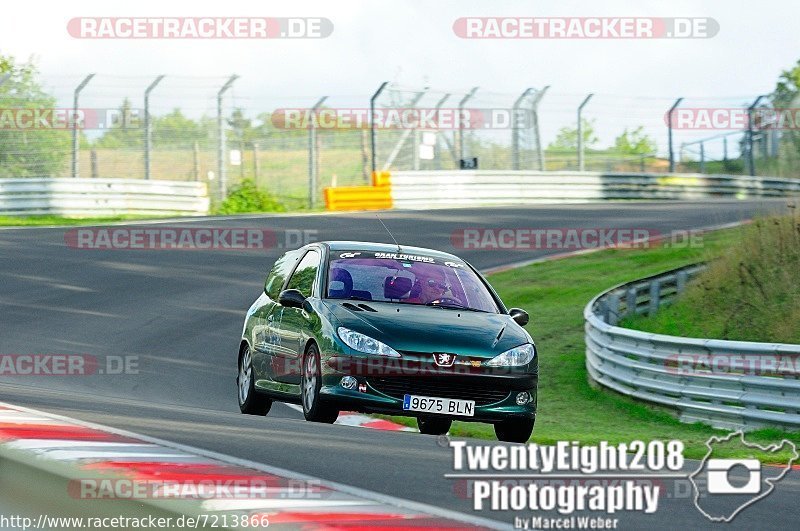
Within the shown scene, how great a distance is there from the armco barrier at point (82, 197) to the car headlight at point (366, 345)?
21.2 metres

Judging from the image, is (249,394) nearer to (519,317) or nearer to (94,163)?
(519,317)

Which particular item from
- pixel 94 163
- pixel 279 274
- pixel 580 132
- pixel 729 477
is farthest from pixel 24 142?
pixel 729 477

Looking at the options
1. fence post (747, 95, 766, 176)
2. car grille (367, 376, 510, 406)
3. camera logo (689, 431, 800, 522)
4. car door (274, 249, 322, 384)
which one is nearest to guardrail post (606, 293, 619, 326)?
car door (274, 249, 322, 384)

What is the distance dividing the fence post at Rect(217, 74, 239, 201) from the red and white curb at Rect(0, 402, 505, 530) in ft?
86.2

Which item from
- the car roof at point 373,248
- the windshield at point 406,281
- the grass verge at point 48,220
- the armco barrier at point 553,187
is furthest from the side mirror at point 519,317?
the armco barrier at point 553,187

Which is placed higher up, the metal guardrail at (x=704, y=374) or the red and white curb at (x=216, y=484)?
the red and white curb at (x=216, y=484)

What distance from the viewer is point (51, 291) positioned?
792 inches

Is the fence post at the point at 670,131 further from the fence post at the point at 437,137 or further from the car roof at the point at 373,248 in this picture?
the car roof at the point at 373,248

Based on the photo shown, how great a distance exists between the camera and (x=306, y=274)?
11633 millimetres

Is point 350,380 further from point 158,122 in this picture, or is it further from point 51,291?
point 158,122

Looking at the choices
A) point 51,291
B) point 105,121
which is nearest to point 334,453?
point 51,291

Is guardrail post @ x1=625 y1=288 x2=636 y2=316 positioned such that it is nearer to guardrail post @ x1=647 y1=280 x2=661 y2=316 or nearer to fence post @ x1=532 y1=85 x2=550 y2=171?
guardrail post @ x1=647 y1=280 x2=661 y2=316

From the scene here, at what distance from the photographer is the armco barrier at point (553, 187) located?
3438 cm

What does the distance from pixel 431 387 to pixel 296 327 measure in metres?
1.49
